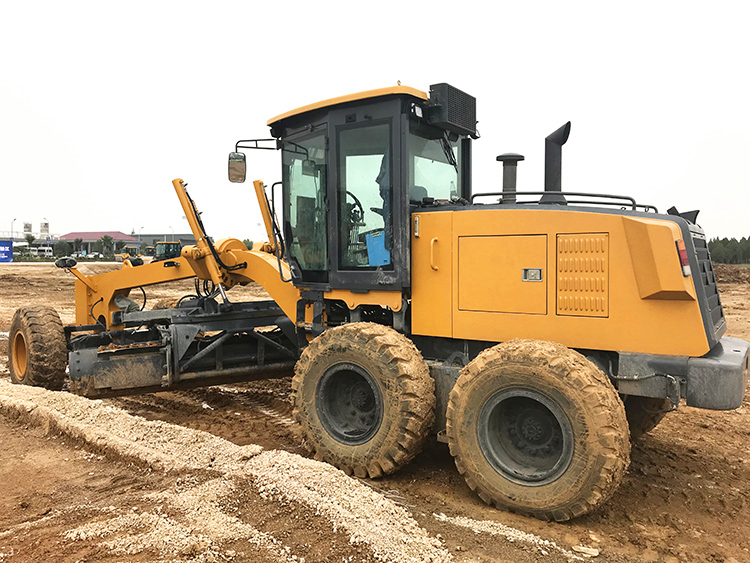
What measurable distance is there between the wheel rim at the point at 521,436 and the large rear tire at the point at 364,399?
57cm

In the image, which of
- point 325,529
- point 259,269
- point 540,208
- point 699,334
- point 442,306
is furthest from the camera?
point 259,269

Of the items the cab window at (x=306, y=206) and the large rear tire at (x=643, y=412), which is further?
the cab window at (x=306, y=206)

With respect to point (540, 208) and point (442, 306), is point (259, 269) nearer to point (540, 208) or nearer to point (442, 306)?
point (442, 306)

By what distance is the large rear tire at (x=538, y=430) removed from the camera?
3.78m

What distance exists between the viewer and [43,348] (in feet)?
24.4

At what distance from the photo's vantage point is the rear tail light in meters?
3.94

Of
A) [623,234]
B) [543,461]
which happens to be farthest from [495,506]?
[623,234]

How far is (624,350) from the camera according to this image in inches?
164

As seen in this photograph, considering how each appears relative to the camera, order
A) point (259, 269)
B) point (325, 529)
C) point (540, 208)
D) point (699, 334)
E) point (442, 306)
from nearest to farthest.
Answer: point (325, 529), point (699, 334), point (540, 208), point (442, 306), point (259, 269)

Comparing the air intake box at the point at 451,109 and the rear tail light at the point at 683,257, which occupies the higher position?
the air intake box at the point at 451,109

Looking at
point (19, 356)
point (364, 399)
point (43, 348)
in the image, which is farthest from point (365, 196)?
point (19, 356)

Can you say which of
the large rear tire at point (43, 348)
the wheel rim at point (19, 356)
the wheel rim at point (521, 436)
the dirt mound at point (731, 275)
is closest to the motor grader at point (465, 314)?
the wheel rim at point (521, 436)

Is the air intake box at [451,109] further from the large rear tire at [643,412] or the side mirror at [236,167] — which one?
the large rear tire at [643,412]

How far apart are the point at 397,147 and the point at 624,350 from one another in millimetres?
2328
